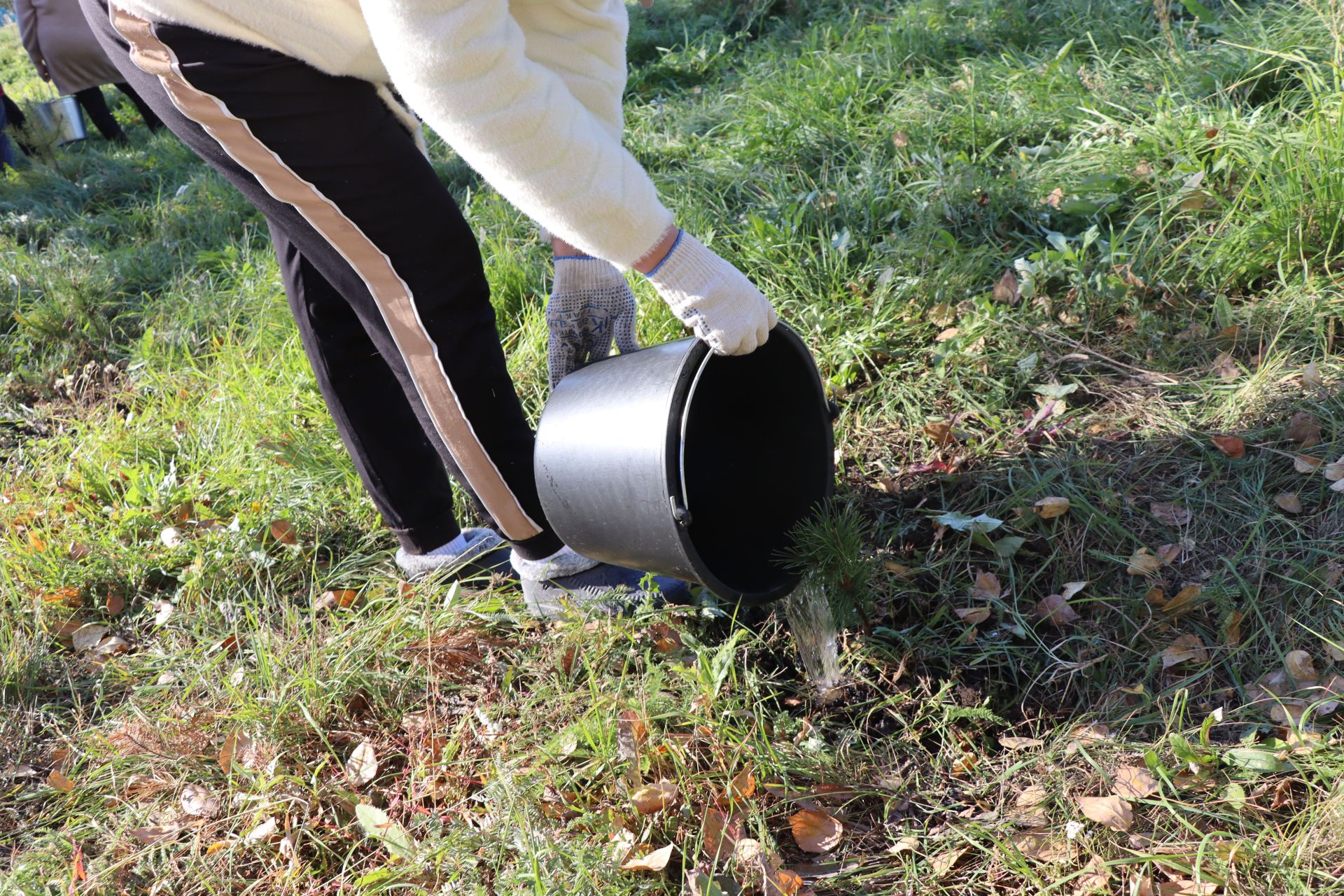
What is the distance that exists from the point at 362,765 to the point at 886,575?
1.13 m

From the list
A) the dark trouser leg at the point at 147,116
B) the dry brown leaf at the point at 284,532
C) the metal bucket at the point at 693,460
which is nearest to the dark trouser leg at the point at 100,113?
the dark trouser leg at the point at 147,116

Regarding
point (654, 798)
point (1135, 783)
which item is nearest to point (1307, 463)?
point (1135, 783)

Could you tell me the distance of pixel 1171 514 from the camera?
2.02 meters

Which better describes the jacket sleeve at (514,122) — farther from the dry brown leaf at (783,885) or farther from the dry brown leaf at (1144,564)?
the dry brown leaf at (1144,564)

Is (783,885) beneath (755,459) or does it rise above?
beneath

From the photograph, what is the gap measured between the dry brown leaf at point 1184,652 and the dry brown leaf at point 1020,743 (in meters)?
0.29

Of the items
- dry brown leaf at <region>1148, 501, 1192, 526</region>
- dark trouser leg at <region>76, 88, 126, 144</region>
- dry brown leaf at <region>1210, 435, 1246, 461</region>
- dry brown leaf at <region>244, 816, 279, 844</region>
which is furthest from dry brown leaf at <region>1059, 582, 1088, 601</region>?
dark trouser leg at <region>76, 88, 126, 144</region>

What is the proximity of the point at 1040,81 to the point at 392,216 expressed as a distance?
2424mm

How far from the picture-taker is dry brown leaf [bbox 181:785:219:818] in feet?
6.07

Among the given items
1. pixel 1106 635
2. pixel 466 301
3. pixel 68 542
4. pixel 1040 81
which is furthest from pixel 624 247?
pixel 1040 81

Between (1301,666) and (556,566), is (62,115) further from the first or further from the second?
Answer: (1301,666)

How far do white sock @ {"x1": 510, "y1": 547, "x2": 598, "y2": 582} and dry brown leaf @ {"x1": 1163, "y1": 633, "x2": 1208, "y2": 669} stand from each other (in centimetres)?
113

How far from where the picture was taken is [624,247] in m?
1.56

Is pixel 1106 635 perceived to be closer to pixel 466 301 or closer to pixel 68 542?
pixel 466 301
